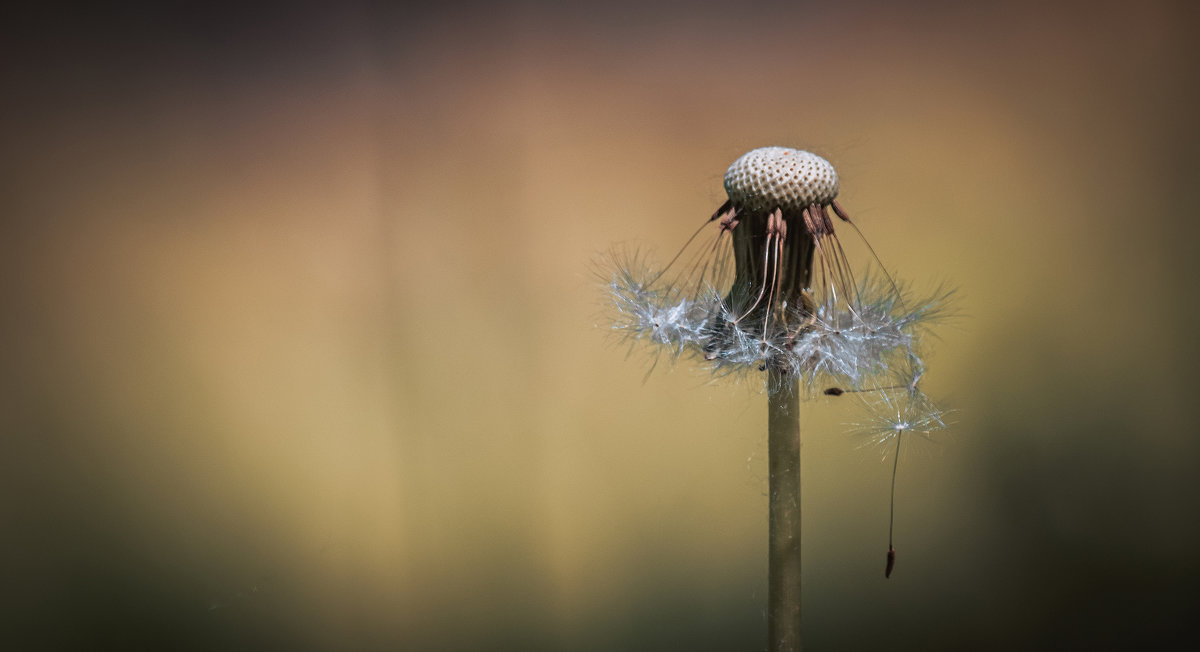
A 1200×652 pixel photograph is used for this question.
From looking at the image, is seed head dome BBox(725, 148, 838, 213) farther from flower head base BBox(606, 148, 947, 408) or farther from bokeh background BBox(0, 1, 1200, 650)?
bokeh background BBox(0, 1, 1200, 650)

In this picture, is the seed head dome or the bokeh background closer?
the seed head dome

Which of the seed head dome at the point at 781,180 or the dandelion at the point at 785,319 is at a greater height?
the seed head dome at the point at 781,180

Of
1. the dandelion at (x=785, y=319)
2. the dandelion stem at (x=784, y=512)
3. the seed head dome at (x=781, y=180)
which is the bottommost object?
the dandelion stem at (x=784, y=512)

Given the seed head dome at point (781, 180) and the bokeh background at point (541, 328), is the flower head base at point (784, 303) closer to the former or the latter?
the seed head dome at point (781, 180)

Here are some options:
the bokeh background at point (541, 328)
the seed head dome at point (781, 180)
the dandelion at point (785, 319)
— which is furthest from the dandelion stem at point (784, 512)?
the bokeh background at point (541, 328)

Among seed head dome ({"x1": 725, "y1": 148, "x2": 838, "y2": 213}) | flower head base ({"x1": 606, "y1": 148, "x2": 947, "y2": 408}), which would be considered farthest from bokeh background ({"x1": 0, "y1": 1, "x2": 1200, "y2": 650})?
seed head dome ({"x1": 725, "y1": 148, "x2": 838, "y2": 213})

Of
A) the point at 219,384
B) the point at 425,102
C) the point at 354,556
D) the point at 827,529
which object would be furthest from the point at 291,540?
the point at 827,529

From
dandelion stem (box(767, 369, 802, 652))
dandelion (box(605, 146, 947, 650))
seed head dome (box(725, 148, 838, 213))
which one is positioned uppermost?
seed head dome (box(725, 148, 838, 213))

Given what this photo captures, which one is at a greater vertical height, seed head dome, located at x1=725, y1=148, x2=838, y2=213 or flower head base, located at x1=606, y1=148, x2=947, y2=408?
seed head dome, located at x1=725, y1=148, x2=838, y2=213
